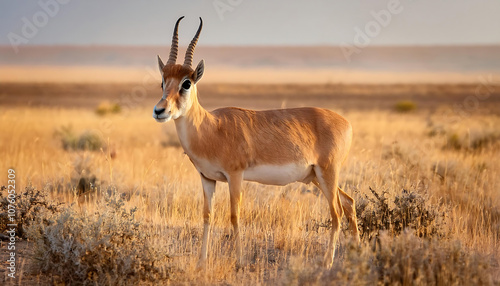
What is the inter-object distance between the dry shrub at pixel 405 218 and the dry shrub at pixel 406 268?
61.3 inches

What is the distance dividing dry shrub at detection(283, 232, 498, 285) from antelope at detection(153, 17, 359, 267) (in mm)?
1271

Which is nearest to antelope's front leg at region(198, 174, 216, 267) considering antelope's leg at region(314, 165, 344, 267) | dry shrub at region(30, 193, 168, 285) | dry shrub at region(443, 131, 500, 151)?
dry shrub at region(30, 193, 168, 285)

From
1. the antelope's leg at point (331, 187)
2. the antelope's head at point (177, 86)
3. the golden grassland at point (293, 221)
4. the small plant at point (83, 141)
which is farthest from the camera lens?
the small plant at point (83, 141)

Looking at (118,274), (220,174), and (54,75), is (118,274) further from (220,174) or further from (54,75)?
(54,75)

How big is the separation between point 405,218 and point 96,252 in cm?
452

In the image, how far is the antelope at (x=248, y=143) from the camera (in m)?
7.24

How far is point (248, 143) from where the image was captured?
7504 mm

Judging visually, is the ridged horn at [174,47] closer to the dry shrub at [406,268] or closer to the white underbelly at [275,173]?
the white underbelly at [275,173]

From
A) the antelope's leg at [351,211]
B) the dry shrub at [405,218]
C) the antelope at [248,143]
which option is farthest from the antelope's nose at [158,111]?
the dry shrub at [405,218]

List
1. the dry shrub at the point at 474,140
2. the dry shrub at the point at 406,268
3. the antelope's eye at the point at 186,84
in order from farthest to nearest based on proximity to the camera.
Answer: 1. the dry shrub at the point at 474,140
2. the antelope's eye at the point at 186,84
3. the dry shrub at the point at 406,268

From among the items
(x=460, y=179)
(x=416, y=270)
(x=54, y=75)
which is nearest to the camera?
(x=416, y=270)

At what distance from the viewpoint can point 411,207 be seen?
817 cm

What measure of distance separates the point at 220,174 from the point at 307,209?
3.34m

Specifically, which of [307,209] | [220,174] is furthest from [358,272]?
[307,209]
